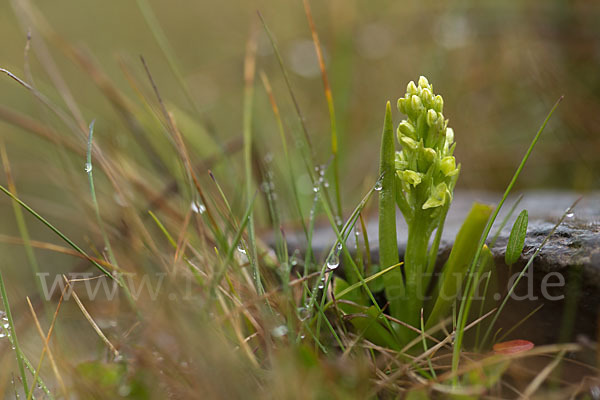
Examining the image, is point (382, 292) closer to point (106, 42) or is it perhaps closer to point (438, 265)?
point (438, 265)

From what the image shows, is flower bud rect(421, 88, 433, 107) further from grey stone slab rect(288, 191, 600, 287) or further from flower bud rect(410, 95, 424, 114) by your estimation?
grey stone slab rect(288, 191, 600, 287)

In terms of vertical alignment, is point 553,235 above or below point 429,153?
below

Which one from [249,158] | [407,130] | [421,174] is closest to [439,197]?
[421,174]

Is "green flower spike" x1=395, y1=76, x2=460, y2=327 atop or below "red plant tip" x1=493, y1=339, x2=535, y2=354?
atop

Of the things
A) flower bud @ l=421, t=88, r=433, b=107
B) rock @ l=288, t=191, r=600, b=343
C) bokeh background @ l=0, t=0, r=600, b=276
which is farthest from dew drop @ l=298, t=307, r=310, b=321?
bokeh background @ l=0, t=0, r=600, b=276

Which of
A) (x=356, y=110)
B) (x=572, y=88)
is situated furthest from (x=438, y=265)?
(x=356, y=110)

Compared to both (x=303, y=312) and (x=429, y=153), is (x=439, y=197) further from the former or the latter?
(x=303, y=312)
